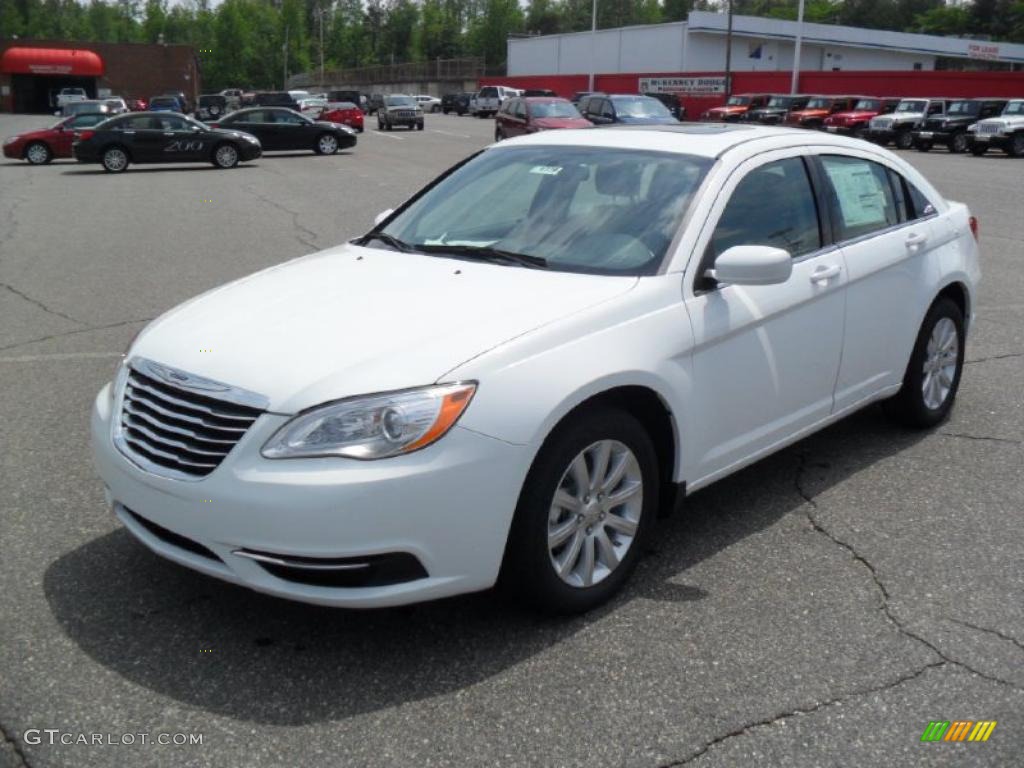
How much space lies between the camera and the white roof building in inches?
2751

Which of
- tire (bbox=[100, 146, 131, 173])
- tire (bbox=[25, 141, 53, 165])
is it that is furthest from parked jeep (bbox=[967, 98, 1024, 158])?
tire (bbox=[25, 141, 53, 165])

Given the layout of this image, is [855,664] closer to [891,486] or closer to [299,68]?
[891,486]

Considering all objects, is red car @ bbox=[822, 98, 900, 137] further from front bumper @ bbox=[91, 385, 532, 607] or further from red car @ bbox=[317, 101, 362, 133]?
front bumper @ bbox=[91, 385, 532, 607]

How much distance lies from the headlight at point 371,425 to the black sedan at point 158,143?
23400 mm

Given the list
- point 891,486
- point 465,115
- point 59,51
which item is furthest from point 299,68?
point 891,486

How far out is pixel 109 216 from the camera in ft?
50.8

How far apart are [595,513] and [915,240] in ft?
8.62

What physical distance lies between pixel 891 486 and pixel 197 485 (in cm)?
321

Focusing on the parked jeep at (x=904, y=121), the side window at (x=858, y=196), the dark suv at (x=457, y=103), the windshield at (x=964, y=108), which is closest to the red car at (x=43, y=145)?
the parked jeep at (x=904, y=121)

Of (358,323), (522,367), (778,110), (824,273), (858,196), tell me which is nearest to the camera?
(522,367)

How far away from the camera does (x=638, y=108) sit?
27.2 meters

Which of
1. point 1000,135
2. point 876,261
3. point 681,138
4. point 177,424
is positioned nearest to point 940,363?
point 876,261

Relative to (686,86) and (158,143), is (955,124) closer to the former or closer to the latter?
(158,143)

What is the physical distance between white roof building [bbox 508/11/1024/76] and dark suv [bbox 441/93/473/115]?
9268mm
